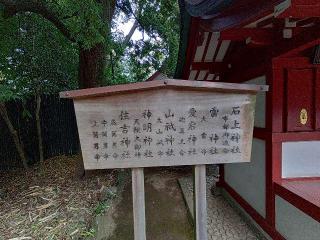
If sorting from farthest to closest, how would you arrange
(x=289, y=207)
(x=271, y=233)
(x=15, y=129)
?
(x=15, y=129), (x=271, y=233), (x=289, y=207)

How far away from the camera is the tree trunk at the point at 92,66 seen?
6613mm

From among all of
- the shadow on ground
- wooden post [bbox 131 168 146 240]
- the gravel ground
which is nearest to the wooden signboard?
wooden post [bbox 131 168 146 240]

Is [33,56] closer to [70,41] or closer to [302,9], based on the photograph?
[70,41]

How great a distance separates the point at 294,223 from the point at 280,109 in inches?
53.5

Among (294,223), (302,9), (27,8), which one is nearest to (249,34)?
(302,9)

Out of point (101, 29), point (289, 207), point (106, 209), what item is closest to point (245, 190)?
point (289, 207)

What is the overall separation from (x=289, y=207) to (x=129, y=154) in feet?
6.86

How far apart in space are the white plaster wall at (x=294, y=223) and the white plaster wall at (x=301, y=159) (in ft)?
1.37

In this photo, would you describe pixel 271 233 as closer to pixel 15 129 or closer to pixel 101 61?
pixel 101 61

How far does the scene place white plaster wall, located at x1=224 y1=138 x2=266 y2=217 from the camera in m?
4.32

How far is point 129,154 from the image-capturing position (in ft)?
8.48

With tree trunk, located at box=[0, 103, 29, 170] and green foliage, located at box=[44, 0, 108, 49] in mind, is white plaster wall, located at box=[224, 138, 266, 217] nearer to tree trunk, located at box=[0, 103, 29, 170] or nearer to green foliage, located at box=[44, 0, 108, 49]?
green foliage, located at box=[44, 0, 108, 49]

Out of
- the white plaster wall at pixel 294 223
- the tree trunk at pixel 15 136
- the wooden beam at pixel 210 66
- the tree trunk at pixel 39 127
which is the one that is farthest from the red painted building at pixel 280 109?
the tree trunk at pixel 15 136

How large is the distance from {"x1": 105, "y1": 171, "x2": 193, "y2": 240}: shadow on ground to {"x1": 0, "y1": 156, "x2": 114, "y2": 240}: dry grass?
1.49 ft
